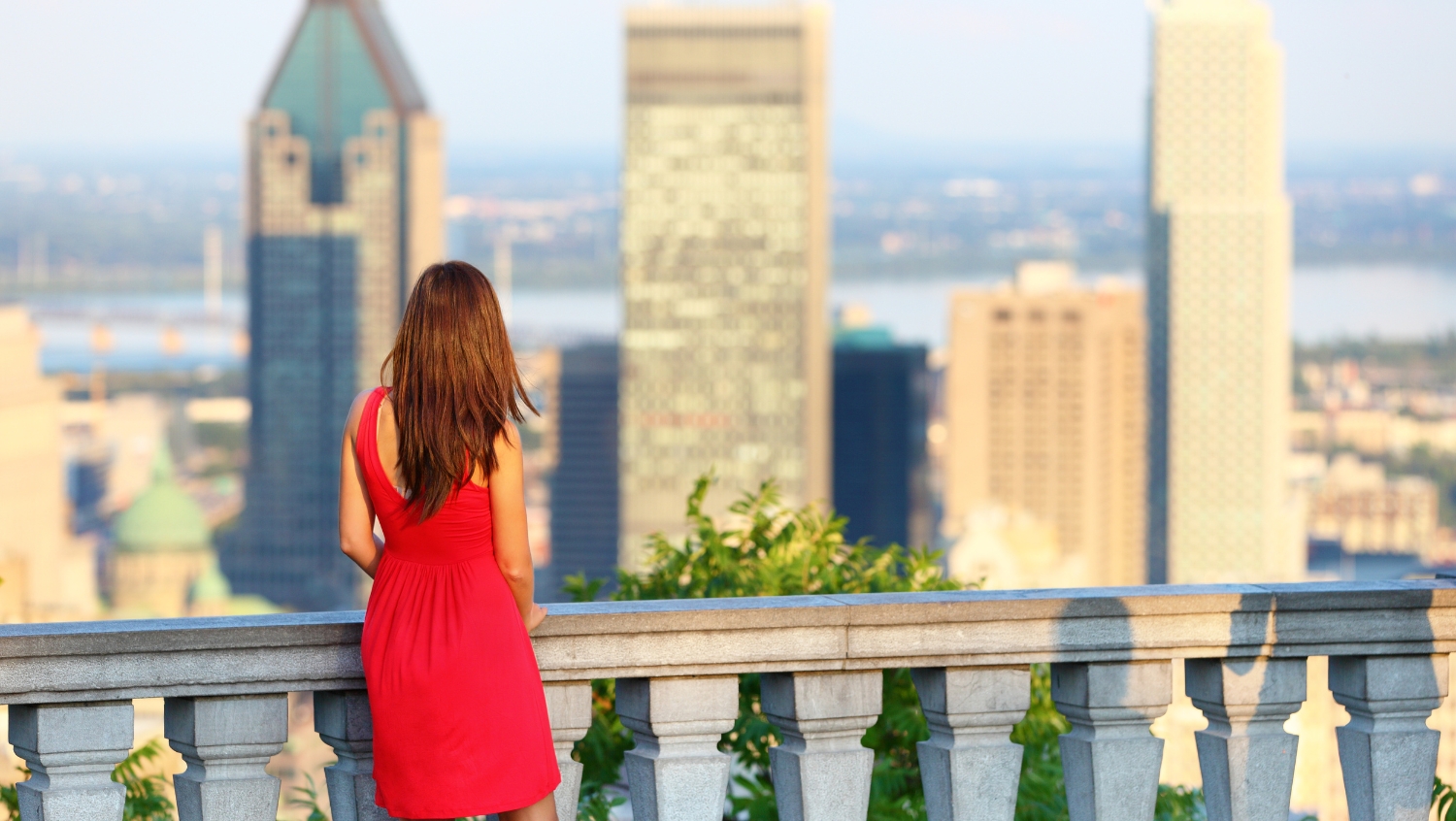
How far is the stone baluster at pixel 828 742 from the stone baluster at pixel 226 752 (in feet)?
3.80

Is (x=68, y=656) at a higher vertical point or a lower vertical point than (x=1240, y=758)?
higher

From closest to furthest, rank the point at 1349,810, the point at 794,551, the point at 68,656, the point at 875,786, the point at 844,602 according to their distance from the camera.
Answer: the point at 68,656 → the point at 844,602 → the point at 1349,810 → the point at 875,786 → the point at 794,551

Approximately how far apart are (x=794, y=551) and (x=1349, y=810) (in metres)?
3.77

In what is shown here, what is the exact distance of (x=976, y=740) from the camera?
412cm

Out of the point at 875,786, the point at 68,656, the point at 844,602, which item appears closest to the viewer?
the point at 68,656

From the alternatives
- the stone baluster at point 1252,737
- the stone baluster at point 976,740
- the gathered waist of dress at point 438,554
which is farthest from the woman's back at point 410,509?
the stone baluster at point 1252,737

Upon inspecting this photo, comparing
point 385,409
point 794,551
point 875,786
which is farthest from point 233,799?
point 794,551

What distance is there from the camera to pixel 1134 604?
4188 mm

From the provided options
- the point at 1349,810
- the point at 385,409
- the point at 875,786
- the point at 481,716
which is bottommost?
the point at 875,786

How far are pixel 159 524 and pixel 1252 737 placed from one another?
19821 centimetres

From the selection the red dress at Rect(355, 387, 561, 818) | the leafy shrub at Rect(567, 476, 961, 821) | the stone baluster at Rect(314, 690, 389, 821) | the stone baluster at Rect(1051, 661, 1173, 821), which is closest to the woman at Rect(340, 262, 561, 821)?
the red dress at Rect(355, 387, 561, 818)

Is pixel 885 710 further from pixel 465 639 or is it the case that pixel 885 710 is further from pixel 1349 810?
pixel 465 639

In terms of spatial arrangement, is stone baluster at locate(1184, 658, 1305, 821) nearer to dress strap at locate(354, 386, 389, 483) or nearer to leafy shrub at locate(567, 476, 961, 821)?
dress strap at locate(354, 386, 389, 483)

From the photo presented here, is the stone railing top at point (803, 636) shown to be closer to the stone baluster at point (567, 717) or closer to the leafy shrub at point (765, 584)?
the stone baluster at point (567, 717)
